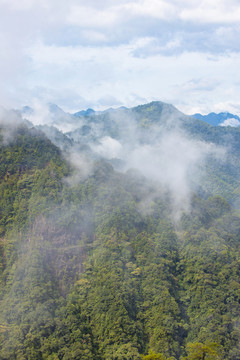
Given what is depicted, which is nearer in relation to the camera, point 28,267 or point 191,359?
point 191,359

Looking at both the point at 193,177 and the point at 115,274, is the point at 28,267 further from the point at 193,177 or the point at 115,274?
the point at 193,177

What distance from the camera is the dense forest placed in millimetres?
51000

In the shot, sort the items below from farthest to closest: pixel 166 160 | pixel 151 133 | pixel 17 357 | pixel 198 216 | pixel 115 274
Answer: pixel 151 133 → pixel 166 160 → pixel 198 216 → pixel 115 274 → pixel 17 357

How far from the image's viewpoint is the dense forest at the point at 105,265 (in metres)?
51.0

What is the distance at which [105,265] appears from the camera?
63.8 m

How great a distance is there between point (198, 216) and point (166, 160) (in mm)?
72267

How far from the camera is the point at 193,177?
157m

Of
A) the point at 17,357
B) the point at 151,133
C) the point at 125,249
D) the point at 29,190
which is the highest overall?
the point at 151,133

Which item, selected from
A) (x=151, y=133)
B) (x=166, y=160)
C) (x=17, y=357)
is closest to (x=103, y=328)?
(x=17, y=357)

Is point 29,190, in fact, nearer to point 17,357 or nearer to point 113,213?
point 113,213

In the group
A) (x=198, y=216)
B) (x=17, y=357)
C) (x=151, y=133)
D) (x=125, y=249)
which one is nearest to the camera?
(x=17, y=357)

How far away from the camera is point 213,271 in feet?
207

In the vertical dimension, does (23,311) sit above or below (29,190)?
below

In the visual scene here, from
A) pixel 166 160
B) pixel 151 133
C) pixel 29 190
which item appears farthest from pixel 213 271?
pixel 151 133
